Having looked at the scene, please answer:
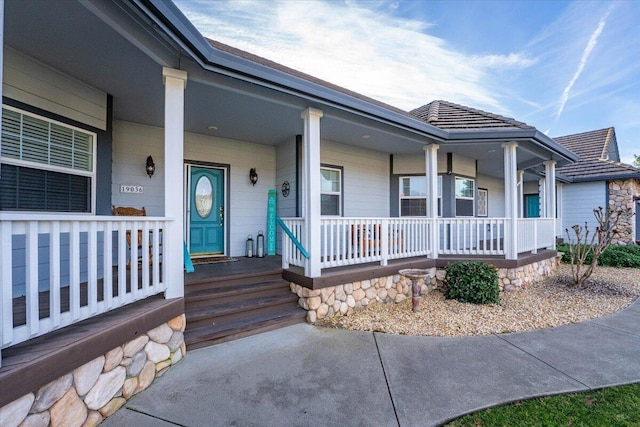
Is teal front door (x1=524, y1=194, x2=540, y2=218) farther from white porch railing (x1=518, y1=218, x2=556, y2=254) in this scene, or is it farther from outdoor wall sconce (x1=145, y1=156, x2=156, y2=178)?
outdoor wall sconce (x1=145, y1=156, x2=156, y2=178)

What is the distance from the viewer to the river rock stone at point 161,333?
9.43ft

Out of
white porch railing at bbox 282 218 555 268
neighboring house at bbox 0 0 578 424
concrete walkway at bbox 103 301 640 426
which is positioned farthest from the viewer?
white porch railing at bbox 282 218 555 268

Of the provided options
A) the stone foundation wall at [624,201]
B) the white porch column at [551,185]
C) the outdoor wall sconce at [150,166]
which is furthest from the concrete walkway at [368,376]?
the stone foundation wall at [624,201]

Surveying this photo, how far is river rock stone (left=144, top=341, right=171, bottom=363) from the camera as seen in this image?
9.20 feet

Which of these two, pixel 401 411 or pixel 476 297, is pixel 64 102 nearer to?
pixel 401 411

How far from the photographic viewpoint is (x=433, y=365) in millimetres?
3102

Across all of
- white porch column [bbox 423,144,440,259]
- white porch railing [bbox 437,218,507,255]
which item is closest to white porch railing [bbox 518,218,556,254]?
white porch railing [bbox 437,218,507,255]

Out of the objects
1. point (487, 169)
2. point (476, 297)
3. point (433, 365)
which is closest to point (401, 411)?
Result: point (433, 365)

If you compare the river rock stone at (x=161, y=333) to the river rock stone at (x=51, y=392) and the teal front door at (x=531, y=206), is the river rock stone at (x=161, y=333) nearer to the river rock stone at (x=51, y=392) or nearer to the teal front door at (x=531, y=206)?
the river rock stone at (x=51, y=392)

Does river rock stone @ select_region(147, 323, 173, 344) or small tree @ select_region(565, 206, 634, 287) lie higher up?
small tree @ select_region(565, 206, 634, 287)

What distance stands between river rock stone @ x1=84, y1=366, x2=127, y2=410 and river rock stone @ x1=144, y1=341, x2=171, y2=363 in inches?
11.5

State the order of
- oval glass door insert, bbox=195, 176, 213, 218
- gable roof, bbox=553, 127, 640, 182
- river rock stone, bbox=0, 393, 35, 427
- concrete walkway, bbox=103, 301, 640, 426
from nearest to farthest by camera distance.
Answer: river rock stone, bbox=0, 393, 35, 427 → concrete walkway, bbox=103, 301, 640, 426 → oval glass door insert, bbox=195, 176, 213, 218 → gable roof, bbox=553, 127, 640, 182

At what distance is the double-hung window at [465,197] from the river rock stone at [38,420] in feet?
28.4

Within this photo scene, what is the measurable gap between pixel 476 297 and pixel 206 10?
905 cm
